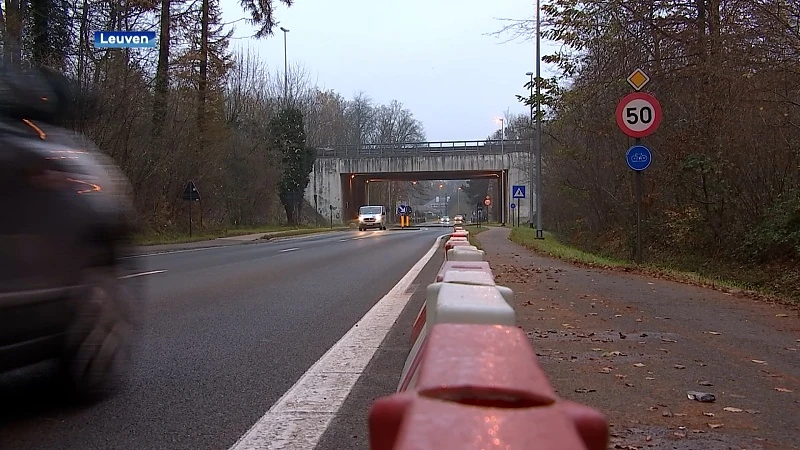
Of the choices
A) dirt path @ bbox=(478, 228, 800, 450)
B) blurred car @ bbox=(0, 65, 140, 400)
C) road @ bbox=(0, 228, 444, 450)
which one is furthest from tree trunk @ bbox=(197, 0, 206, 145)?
blurred car @ bbox=(0, 65, 140, 400)

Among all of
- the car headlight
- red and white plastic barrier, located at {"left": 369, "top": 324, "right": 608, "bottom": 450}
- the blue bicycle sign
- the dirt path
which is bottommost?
the dirt path

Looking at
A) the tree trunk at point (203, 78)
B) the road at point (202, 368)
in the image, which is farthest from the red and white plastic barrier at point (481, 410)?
the tree trunk at point (203, 78)

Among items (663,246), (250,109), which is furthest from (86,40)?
(250,109)

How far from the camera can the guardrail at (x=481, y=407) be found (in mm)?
1422

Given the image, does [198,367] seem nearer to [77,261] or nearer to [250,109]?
[77,261]

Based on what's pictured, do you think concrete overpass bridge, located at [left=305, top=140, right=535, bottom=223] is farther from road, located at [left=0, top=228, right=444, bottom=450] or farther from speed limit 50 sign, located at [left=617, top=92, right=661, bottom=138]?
road, located at [left=0, top=228, right=444, bottom=450]

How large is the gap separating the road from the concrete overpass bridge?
5087cm

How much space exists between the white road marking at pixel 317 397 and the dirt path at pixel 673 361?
4.57ft

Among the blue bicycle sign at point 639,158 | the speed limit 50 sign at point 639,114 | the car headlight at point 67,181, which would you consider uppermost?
the speed limit 50 sign at point 639,114

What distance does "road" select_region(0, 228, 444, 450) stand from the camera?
3799 mm

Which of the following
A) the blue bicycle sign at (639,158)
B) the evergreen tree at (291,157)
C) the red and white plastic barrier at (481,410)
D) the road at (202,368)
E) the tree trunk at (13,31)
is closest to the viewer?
the red and white plastic barrier at (481,410)

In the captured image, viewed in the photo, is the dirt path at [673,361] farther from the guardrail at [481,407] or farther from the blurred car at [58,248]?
the blurred car at [58,248]

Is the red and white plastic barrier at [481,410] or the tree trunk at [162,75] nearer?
the red and white plastic barrier at [481,410]

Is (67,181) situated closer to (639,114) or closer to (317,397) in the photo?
(317,397)
